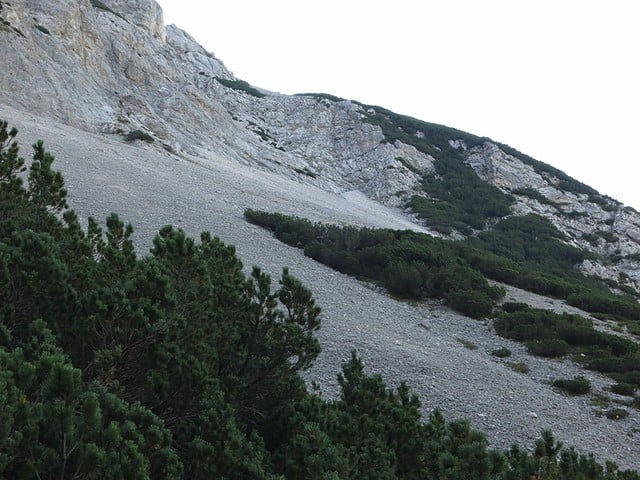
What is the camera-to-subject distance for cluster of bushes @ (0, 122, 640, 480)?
3463 mm

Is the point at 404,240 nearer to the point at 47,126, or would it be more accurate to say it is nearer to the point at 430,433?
the point at 430,433

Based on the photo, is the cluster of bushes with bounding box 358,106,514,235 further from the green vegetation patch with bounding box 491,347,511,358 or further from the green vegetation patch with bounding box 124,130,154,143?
the green vegetation patch with bounding box 491,347,511,358

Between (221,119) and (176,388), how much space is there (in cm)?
4850

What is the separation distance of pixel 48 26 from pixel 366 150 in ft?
113

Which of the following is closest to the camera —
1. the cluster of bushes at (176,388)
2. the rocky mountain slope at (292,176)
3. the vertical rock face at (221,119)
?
the cluster of bushes at (176,388)

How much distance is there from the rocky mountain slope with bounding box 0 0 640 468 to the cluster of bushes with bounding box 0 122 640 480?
4485mm

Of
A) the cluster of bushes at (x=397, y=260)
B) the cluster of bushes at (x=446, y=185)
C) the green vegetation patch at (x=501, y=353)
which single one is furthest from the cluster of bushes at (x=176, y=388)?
the cluster of bushes at (x=446, y=185)

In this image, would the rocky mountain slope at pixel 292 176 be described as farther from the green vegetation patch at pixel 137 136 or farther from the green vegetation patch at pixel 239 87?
the green vegetation patch at pixel 137 136

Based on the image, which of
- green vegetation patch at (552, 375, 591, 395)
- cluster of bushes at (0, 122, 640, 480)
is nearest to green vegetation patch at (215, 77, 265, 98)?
green vegetation patch at (552, 375, 591, 395)

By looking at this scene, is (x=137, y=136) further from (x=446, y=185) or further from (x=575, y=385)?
(x=446, y=185)

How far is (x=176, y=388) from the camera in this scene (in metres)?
5.24

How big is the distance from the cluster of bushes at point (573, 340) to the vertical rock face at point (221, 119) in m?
21.1

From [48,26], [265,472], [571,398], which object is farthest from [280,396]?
[48,26]

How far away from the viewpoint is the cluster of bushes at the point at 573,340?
13.8 meters
